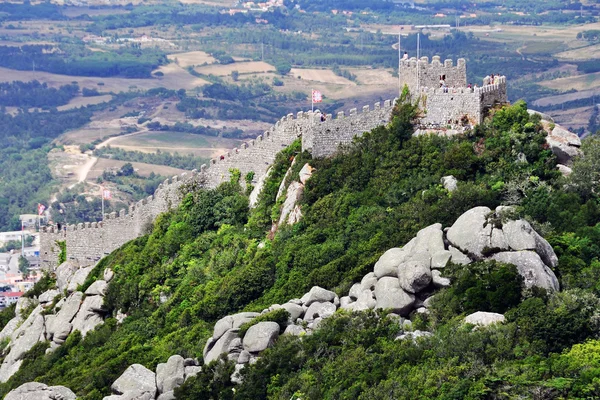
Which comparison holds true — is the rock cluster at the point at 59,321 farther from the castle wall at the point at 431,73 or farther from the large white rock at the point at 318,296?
the castle wall at the point at 431,73

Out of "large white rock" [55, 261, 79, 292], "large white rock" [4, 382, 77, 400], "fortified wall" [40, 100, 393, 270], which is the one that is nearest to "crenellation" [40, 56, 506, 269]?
"fortified wall" [40, 100, 393, 270]

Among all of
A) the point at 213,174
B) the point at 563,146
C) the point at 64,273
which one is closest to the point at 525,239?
the point at 563,146

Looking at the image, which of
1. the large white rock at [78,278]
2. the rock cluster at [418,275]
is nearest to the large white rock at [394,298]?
the rock cluster at [418,275]

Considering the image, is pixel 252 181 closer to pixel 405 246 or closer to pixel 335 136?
pixel 335 136

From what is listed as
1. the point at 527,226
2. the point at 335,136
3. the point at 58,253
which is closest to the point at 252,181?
the point at 335,136

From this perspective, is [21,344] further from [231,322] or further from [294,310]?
[294,310]

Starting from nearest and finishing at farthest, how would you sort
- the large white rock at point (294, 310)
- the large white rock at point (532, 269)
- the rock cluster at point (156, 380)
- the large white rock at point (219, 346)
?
the large white rock at point (532, 269), the rock cluster at point (156, 380), the large white rock at point (219, 346), the large white rock at point (294, 310)
